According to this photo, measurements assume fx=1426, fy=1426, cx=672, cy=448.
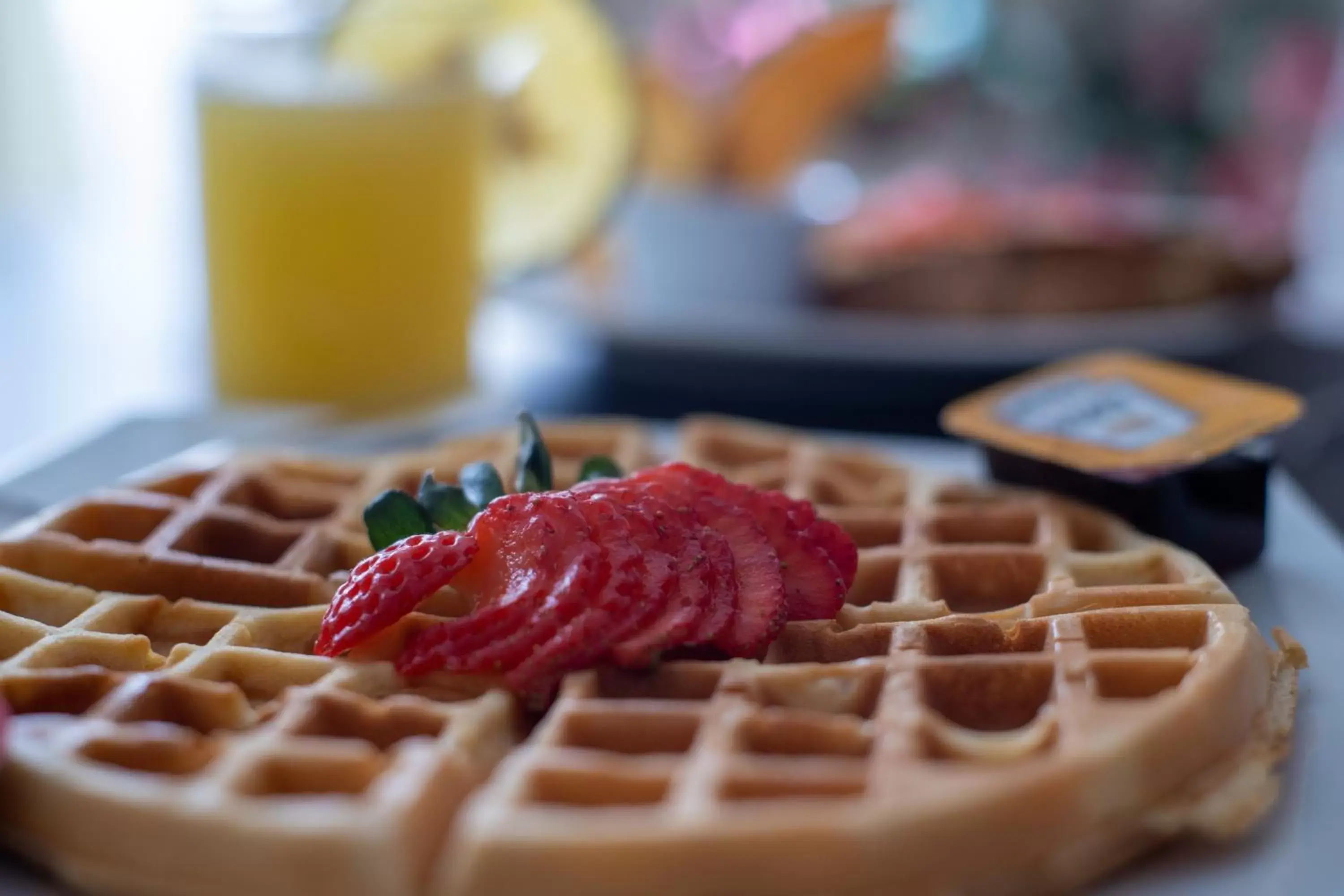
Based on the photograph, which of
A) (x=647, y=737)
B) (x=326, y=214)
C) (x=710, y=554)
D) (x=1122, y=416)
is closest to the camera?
(x=647, y=737)

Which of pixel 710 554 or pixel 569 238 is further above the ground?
pixel 569 238

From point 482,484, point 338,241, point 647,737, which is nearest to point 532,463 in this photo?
point 482,484

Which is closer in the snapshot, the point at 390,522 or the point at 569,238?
the point at 390,522

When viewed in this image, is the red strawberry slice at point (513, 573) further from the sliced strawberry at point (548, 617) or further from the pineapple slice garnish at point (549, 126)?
the pineapple slice garnish at point (549, 126)

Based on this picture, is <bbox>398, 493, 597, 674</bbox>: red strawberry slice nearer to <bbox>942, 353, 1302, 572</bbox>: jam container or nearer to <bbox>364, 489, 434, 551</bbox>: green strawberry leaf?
<bbox>364, 489, 434, 551</bbox>: green strawberry leaf

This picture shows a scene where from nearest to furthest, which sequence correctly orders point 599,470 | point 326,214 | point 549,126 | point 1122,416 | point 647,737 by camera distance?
point 647,737 → point 599,470 → point 1122,416 → point 326,214 → point 549,126

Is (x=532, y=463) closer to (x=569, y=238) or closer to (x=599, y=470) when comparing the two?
(x=599, y=470)
